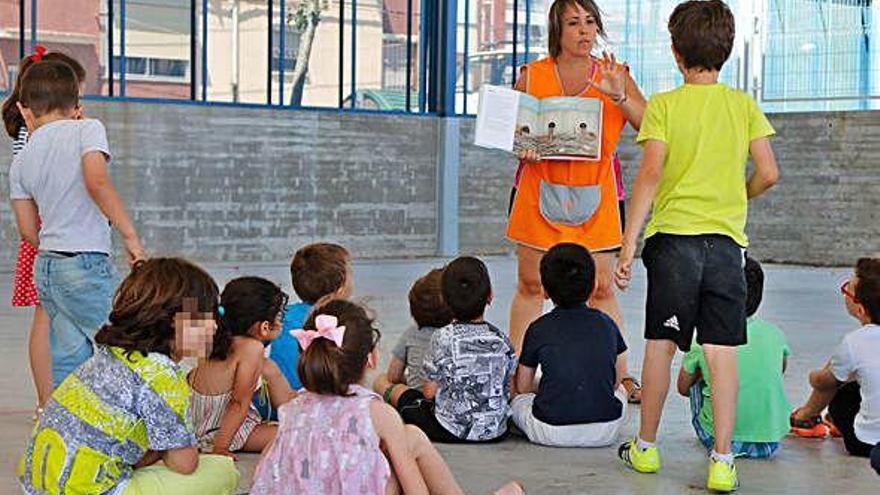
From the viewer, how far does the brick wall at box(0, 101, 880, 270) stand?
14961mm

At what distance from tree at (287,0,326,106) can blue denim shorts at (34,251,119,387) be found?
39.4ft

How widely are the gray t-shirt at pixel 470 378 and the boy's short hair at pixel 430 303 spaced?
0.85ft

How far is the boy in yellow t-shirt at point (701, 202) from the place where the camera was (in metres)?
4.28

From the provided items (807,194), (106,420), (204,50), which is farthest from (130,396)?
(807,194)

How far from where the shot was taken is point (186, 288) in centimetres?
336

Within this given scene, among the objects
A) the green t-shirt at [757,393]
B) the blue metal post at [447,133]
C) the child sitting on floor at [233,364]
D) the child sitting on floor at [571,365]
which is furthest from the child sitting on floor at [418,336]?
the blue metal post at [447,133]

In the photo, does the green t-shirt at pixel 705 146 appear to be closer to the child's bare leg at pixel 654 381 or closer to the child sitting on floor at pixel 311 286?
the child's bare leg at pixel 654 381

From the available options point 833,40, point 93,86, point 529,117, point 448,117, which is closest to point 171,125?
point 93,86

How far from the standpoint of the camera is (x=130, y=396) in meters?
3.32

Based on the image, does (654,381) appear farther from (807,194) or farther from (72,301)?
(807,194)

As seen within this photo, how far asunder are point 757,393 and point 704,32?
1246 mm

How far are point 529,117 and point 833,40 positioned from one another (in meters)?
12.8

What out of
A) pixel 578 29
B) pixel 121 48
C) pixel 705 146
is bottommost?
pixel 705 146

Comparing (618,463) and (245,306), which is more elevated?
(245,306)
